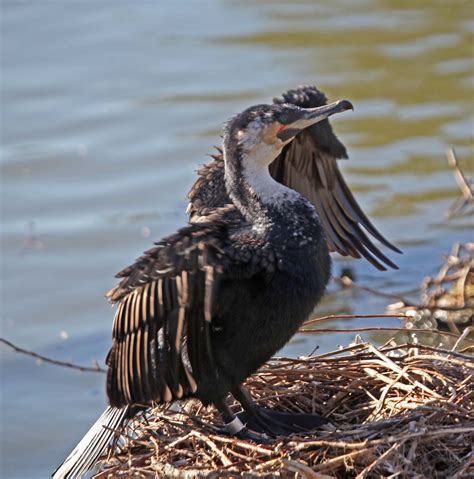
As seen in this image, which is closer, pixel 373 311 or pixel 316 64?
pixel 373 311

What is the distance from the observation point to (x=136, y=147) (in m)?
11.7

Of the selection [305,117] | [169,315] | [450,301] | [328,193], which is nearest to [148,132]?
[450,301]

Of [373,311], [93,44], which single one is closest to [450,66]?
[93,44]

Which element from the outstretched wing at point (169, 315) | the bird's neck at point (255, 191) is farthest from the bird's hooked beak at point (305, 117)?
the outstretched wing at point (169, 315)

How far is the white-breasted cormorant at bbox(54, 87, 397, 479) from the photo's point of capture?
5.47 meters

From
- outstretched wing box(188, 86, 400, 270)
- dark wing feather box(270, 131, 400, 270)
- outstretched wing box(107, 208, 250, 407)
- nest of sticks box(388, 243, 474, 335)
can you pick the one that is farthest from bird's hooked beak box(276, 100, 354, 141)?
nest of sticks box(388, 243, 474, 335)

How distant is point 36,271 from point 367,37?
5.19 m

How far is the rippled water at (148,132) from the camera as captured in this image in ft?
30.3

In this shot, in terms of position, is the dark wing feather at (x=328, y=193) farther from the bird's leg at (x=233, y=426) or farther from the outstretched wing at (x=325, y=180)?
the bird's leg at (x=233, y=426)

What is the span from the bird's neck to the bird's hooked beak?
15 cm

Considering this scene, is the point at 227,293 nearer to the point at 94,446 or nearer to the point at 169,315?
the point at 169,315

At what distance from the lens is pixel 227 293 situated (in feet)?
18.2

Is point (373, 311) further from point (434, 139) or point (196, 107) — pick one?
point (196, 107)

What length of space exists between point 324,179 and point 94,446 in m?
2.03
